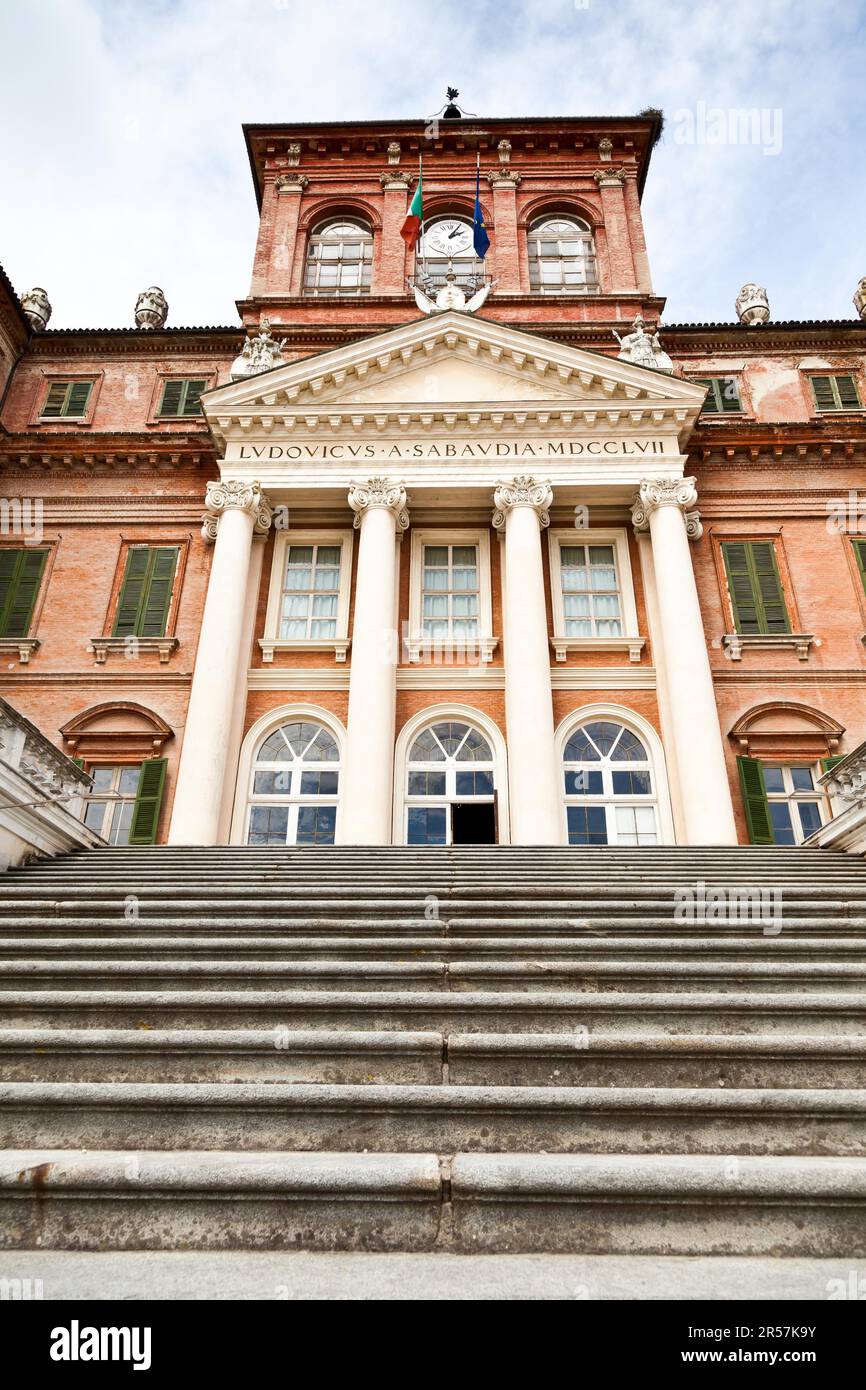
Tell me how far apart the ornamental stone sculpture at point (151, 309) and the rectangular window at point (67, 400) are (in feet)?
12.5

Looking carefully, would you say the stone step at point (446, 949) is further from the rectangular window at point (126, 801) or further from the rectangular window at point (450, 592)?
the rectangular window at point (450, 592)

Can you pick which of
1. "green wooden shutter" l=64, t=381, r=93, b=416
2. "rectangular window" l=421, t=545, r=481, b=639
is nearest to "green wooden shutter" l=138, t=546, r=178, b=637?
"green wooden shutter" l=64, t=381, r=93, b=416

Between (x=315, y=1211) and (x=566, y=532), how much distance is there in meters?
17.6

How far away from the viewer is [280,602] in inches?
749

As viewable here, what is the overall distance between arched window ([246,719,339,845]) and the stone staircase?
874 centimetres

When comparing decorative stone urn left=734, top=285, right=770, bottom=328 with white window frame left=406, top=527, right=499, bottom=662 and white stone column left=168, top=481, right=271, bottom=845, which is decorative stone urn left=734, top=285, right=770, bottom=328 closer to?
A: white window frame left=406, top=527, right=499, bottom=662

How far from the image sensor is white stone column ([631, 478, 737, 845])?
14820 millimetres

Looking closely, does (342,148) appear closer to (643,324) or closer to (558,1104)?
(643,324)

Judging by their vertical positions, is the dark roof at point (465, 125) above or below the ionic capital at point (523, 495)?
above

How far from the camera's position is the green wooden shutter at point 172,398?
73.7 feet

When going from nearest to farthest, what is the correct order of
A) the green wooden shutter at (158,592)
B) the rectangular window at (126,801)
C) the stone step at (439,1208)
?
the stone step at (439,1208) → the rectangular window at (126,801) → the green wooden shutter at (158,592)

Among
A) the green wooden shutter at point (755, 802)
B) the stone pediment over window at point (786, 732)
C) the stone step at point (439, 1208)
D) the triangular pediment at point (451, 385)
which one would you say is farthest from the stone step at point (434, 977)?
the triangular pediment at point (451, 385)

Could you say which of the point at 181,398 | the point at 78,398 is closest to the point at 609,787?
the point at 181,398

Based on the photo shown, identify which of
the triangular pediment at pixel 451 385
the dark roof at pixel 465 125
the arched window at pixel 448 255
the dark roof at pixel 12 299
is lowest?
the triangular pediment at pixel 451 385
